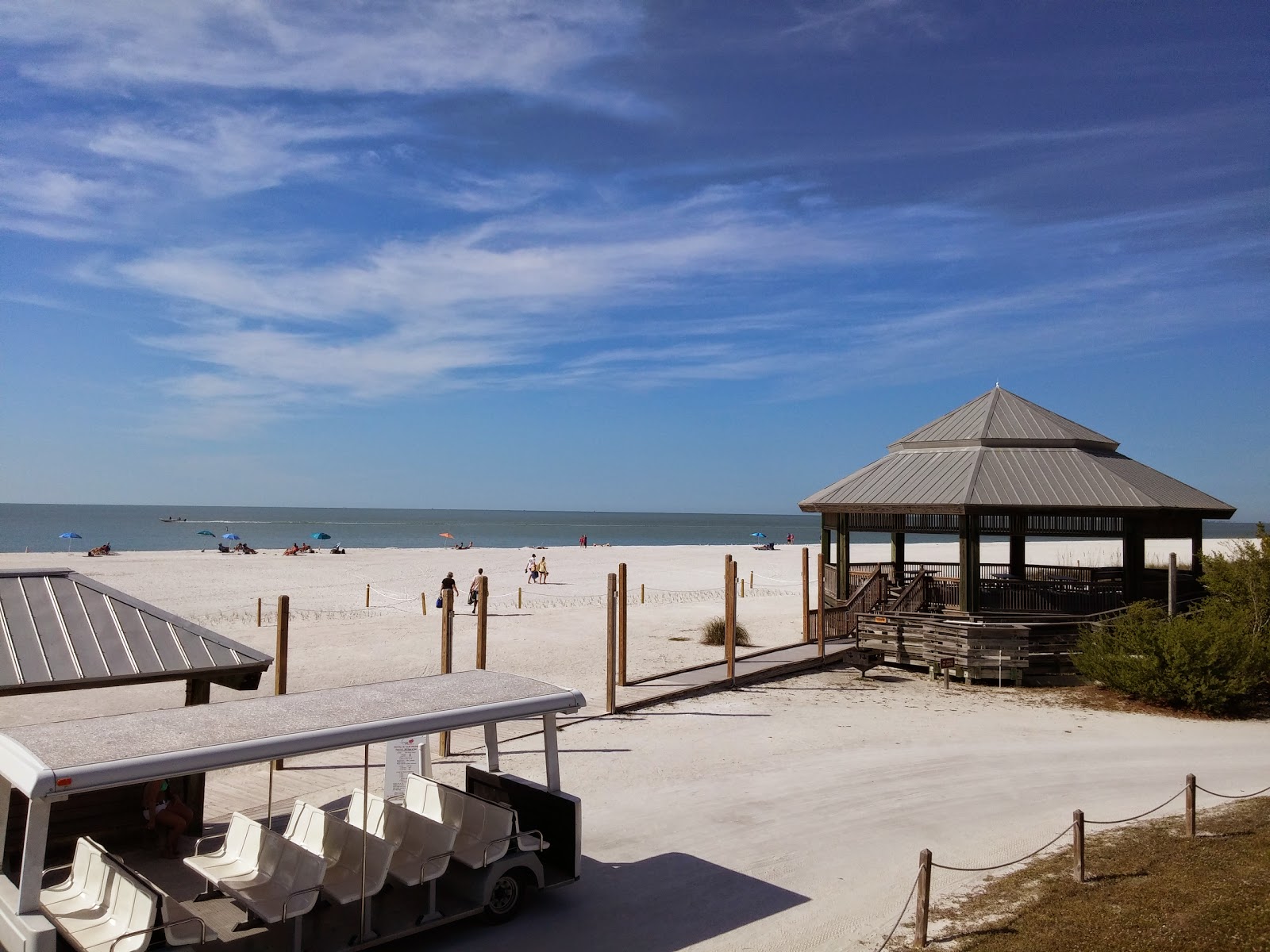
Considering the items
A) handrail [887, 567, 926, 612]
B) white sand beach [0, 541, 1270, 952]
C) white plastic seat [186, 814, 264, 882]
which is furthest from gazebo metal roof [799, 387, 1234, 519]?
white plastic seat [186, 814, 264, 882]

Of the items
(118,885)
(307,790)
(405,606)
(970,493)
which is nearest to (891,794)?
(307,790)

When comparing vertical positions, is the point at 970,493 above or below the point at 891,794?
above

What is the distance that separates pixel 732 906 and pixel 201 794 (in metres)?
5.90

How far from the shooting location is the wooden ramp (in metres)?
18.5

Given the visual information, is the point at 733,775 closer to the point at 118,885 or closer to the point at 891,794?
the point at 891,794

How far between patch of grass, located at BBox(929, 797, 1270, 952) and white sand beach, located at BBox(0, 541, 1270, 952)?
29.2 inches

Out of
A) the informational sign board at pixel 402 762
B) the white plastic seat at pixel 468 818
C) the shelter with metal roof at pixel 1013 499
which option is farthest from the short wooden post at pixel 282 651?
the shelter with metal roof at pixel 1013 499

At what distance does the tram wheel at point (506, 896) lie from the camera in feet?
28.4

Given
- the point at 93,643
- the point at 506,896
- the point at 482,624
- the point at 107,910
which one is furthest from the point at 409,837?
the point at 482,624

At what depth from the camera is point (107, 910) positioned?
7.02m

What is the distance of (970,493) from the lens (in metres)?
22.2

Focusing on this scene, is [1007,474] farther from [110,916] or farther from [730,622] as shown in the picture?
[110,916]

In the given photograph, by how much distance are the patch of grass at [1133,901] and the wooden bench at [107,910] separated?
236 inches

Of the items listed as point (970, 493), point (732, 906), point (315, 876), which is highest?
point (970, 493)
